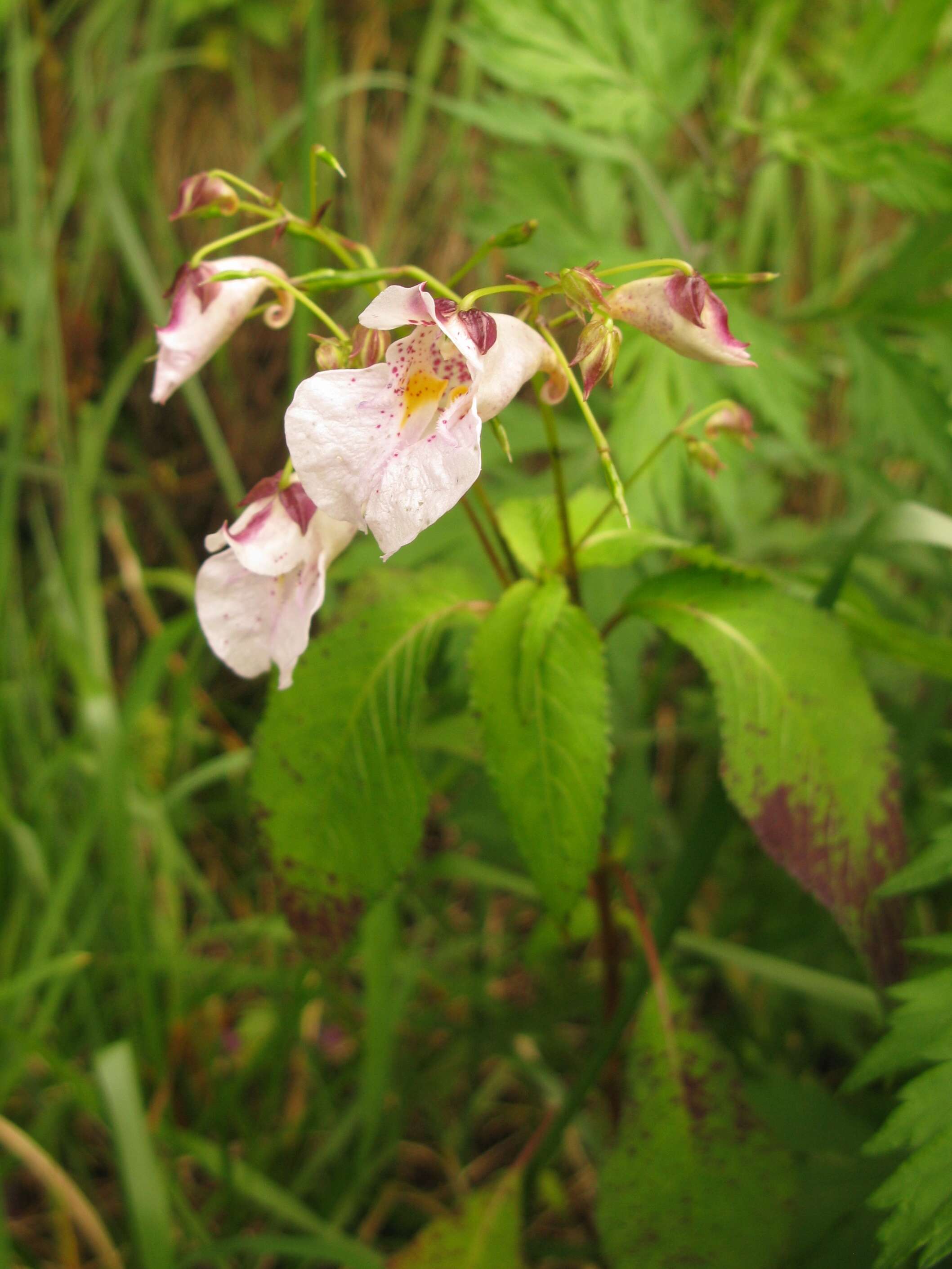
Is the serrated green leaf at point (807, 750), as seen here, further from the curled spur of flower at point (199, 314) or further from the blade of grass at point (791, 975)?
the curled spur of flower at point (199, 314)

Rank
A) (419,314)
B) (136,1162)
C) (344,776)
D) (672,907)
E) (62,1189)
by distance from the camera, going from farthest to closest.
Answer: (62,1189)
(136,1162)
(672,907)
(344,776)
(419,314)

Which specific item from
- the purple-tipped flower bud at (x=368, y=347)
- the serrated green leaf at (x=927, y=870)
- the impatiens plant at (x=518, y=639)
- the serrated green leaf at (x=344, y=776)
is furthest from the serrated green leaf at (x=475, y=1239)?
the purple-tipped flower bud at (x=368, y=347)

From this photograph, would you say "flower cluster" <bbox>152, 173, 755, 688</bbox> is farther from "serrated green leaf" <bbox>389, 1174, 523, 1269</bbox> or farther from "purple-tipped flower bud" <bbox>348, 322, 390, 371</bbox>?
"serrated green leaf" <bbox>389, 1174, 523, 1269</bbox>

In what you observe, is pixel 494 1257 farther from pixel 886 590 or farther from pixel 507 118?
pixel 507 118

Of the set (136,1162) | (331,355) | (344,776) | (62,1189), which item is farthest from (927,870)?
(62,1189)

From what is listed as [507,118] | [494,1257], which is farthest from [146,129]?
[494,1257]

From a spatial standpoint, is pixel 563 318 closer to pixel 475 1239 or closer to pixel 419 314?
pixel 419 314
